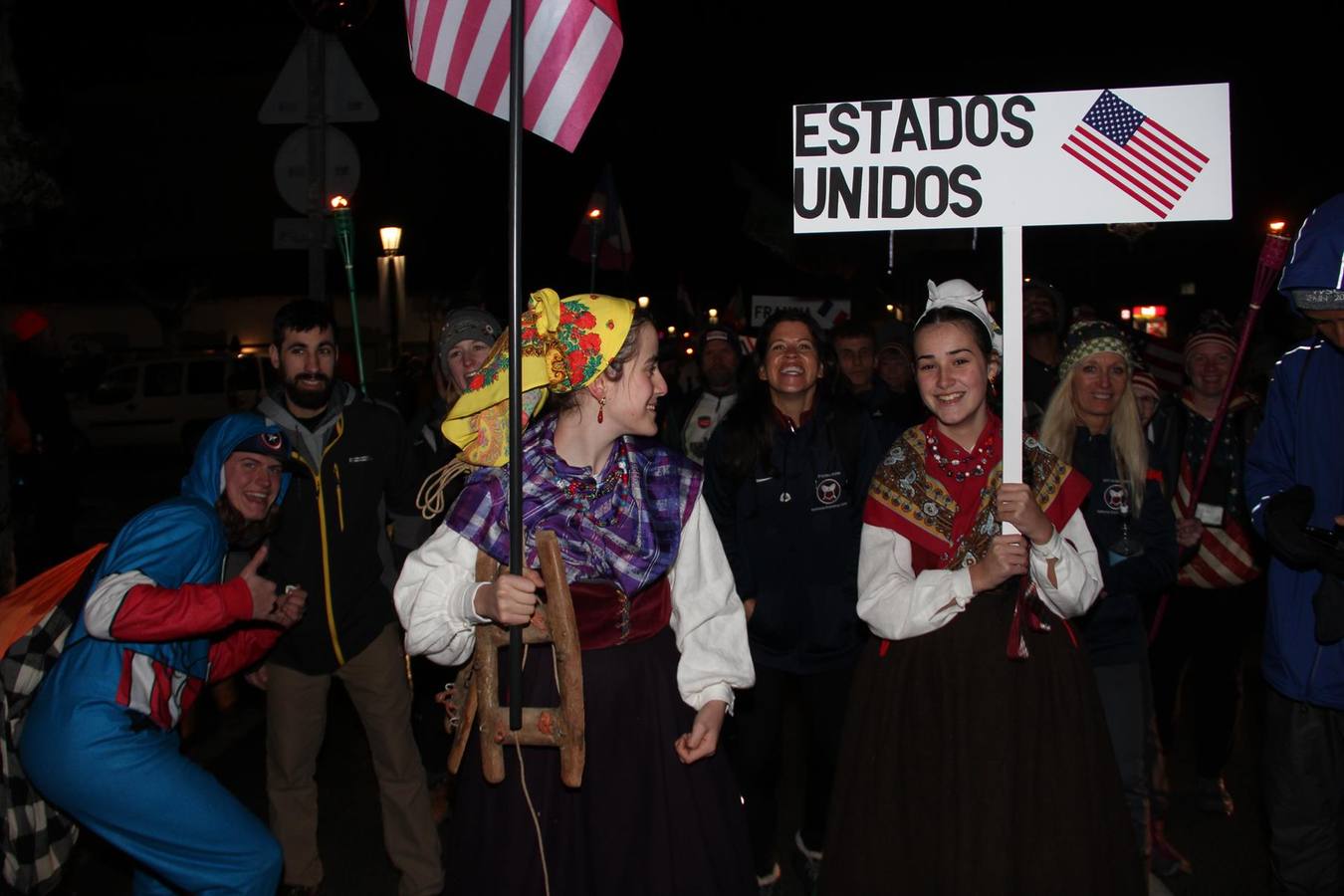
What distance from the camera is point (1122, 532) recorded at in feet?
14.9

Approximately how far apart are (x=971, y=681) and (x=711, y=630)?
0.80 meters

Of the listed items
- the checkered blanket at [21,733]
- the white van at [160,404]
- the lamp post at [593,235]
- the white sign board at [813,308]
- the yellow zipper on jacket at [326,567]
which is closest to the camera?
the checkered blanket at [21,733]

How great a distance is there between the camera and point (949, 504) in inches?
143

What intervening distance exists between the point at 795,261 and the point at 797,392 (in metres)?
6.86

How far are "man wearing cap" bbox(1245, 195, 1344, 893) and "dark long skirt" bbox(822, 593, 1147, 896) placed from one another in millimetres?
786

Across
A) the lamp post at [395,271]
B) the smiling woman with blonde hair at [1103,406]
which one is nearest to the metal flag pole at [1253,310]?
the smiling woman with blonde hair at [1103,406]

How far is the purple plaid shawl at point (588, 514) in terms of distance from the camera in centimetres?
319

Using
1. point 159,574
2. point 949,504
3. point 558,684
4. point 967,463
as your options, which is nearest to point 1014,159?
point 967,463

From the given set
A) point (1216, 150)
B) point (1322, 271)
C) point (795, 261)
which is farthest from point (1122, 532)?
point (795, 261)

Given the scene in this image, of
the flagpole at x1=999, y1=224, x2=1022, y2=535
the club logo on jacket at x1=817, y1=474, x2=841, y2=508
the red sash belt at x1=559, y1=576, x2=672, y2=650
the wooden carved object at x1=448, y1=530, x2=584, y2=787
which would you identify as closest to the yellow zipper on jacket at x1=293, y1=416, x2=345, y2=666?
the wooden carved object at x1=448, y1=530, x2=584, y2=787

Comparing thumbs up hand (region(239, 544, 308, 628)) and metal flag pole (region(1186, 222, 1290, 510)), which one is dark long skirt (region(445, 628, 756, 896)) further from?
metal flag pole (region(1186, 222, 1290, 510))

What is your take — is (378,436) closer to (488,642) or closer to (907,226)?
(488,642)

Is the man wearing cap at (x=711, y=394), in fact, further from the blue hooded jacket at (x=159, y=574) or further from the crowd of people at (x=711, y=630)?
the blue hooded jacket at (x=159, y=574)

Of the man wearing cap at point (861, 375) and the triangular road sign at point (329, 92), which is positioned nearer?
the triangular road sign at point (329, 92)
